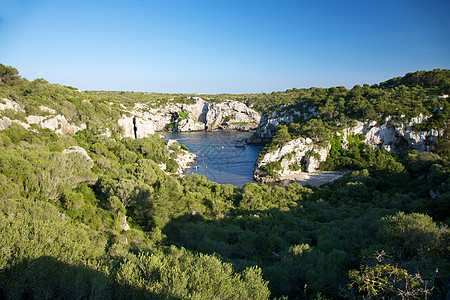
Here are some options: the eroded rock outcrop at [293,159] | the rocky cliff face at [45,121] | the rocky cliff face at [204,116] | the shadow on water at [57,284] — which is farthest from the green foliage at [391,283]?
the rocky cliff face at [204,116]

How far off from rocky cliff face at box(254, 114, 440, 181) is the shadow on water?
39592 millimetres

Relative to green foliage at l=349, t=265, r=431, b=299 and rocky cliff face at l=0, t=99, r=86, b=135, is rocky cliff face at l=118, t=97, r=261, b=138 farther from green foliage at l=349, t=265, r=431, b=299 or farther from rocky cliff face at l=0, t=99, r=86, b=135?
green foliage at l=349, t=265, r=431, b=299

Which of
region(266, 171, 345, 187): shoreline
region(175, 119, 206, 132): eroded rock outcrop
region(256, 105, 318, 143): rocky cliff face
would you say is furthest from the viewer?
region(175, 119, 206, 132): eroded rock outcrop

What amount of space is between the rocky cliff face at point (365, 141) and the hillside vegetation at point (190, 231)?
1512 centimetres

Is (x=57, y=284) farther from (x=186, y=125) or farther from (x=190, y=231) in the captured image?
(x=186, y=125)

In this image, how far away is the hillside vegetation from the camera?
678 centimetres

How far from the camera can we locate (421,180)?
2694 cm

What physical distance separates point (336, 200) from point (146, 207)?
1906 cm

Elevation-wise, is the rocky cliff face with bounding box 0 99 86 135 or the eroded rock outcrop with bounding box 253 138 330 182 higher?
the rocky cliff face with bounding box 0 99 86 135

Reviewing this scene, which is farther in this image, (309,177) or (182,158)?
(182,158)

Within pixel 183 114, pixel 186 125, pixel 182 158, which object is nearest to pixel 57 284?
pixel 182 158

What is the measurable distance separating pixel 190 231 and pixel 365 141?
163ft

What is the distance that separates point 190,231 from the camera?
1498 cm

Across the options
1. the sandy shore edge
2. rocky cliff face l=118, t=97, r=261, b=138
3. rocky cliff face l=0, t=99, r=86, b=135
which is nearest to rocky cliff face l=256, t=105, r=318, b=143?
the sandy shore edge
